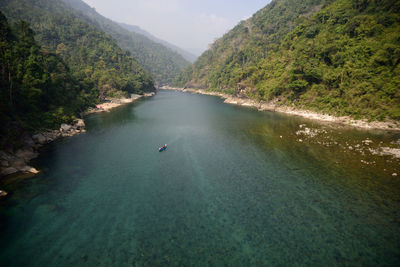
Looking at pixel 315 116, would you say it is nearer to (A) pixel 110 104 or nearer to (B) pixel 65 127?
(B) pixel 65 127

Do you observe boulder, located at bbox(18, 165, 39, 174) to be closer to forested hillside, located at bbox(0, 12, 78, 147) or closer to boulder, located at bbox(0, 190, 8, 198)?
forested hillside, located at bbox(0, 12, 78, 147)

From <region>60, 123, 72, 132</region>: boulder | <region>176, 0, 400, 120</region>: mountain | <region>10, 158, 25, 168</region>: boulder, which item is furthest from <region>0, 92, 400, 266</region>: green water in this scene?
<region>176, 0, 400, 120</region>: mountain

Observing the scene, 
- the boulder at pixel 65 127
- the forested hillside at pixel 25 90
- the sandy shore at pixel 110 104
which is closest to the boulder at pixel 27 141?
the forested hillside at pixel 25 90

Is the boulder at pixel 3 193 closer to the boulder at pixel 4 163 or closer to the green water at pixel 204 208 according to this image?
the green water at pixel 204 208

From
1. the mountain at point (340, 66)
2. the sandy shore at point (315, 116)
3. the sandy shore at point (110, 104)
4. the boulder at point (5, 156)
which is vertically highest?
the mountain at point (340, 66)

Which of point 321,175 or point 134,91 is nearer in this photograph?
point 321,175

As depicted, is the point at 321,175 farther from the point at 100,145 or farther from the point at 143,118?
the point at 143,118

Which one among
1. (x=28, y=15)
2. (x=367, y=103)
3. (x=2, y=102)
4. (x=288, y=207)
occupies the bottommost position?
(x=288, y=207)

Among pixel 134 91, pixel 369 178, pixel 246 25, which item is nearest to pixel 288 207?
pixel 369 178
